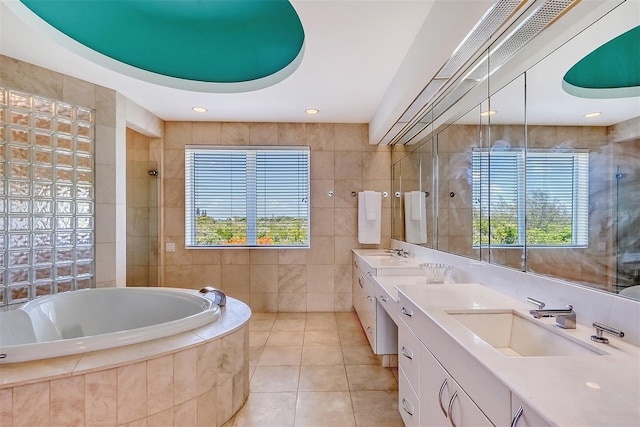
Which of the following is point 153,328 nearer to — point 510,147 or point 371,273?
point 371,273

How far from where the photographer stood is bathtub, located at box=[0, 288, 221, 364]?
144 cm

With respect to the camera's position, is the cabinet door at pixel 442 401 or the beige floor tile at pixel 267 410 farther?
the beige floor tile at pixel 267 410

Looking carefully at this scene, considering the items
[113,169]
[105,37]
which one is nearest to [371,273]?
[113,169]

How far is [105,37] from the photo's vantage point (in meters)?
2.35

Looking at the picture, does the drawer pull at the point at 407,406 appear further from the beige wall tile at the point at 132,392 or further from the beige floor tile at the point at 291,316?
the beige floor tile at the point at 291,316

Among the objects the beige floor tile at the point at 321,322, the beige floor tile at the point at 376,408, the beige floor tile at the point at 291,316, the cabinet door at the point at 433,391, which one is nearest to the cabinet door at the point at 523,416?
the cabinet door at the point at 433,391

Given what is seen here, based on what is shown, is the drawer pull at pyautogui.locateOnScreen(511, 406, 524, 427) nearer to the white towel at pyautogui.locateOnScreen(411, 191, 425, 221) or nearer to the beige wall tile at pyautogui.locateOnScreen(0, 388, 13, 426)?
the beige wall tile at pyautogui.locateOnScreen(0, 388, 13, 426)

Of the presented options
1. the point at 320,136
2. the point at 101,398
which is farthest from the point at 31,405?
the point at 320,136

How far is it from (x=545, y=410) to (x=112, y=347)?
1751 mm

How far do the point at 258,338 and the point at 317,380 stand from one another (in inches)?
38.8

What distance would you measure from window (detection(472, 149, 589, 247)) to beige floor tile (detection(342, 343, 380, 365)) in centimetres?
134

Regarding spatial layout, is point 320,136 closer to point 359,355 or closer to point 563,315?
point 359,355

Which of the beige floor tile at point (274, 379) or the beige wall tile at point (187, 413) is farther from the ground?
the beige wall tile at point (187, 413)

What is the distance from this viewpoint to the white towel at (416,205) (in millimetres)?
2939
